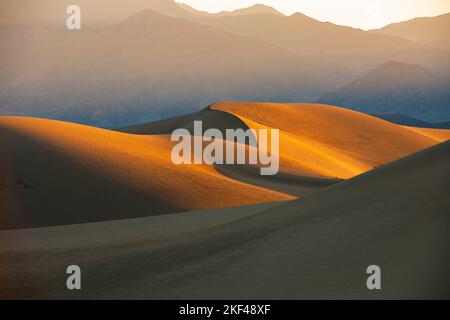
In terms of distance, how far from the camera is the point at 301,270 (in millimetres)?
8930

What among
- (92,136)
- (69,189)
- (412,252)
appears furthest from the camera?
(92,136)

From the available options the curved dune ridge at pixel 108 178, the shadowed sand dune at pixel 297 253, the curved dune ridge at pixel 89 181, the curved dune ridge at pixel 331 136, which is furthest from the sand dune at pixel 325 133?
the shadowed sand dune at pixel 297 253

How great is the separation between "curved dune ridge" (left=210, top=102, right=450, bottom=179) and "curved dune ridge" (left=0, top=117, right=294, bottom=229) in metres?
16.3

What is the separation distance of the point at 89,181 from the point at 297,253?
62.1ft

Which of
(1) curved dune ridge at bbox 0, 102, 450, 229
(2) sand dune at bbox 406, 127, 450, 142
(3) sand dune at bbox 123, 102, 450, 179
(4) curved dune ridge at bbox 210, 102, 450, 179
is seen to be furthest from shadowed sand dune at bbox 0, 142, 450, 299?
(2) sand dune at bbox 406, 127, 450, 142

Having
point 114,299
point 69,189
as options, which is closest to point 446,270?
point 114,299

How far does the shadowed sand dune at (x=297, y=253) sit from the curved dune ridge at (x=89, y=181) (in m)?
10.6

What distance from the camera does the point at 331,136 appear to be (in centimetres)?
6450

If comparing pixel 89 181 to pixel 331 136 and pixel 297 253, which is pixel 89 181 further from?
pixel 331 136

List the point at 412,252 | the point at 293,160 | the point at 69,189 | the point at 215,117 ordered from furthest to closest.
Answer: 1. the point at 215,117
2. the point at 293,160
3. the point at 69,189
4. the point at 412,252

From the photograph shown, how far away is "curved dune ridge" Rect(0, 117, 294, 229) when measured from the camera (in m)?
25.0

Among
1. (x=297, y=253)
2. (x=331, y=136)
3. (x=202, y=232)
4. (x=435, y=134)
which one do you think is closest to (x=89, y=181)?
(x=202, y=232)

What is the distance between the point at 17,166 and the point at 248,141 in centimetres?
2521
